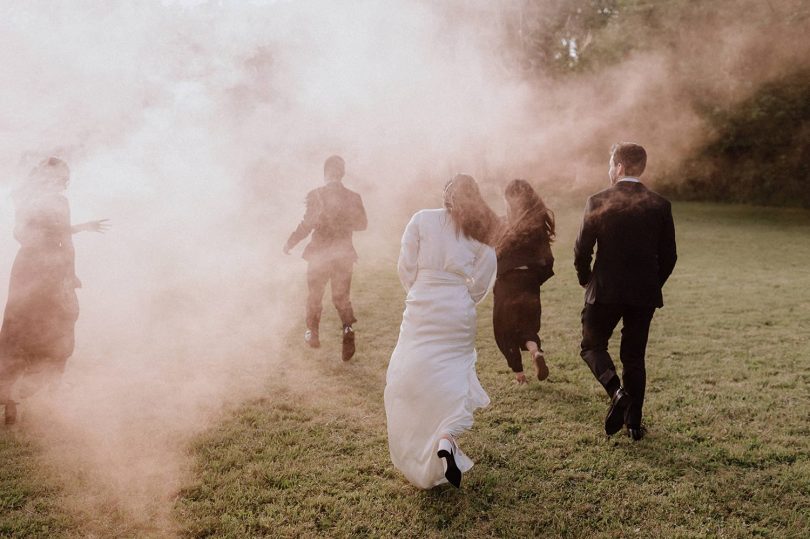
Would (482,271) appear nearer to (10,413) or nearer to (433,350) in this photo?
(433,350)

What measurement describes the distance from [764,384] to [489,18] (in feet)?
32.0

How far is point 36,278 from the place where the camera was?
5.42m

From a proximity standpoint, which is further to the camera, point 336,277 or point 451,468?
point 336,277

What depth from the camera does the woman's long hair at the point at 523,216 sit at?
6.28 metres

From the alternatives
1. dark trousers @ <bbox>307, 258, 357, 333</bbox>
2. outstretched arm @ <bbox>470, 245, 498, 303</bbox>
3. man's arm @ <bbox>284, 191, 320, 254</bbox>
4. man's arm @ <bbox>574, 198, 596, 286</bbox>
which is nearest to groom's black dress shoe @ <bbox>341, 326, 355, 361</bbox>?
dark trousers @ <bbox>307, 258, 357, 333</bbox>

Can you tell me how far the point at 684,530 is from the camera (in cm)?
374

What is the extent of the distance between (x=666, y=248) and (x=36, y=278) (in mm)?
5636

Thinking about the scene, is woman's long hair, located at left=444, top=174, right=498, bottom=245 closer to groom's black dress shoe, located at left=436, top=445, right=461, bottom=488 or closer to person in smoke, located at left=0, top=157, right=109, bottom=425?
groom's black dress shoe, located at left=436, top=445, right=461, bottom=488

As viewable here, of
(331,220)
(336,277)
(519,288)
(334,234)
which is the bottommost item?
(519,288)

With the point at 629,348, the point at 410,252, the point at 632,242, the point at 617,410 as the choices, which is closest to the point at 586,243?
the point at 632,242

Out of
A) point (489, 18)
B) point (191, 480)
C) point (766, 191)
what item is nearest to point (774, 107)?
point (766, 191)

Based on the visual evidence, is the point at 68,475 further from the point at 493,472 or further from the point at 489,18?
the point at 489,18

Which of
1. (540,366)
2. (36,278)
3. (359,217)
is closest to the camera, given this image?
(36,278)

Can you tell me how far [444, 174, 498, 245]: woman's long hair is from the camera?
14.2ft
